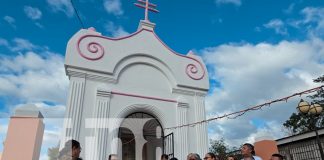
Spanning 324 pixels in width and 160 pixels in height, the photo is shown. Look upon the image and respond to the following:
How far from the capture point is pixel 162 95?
8414 mm

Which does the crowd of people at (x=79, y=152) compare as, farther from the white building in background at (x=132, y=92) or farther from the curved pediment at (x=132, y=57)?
the curved pediment at (x=132, y=57)

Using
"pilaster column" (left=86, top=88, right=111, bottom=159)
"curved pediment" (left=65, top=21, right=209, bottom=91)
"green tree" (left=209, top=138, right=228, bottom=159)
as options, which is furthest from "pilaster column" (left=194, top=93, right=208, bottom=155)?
"green tree" (left=209, top=138, right=228, bottom=159)

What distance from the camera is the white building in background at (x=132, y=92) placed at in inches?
277

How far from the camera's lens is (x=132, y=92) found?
792 cm

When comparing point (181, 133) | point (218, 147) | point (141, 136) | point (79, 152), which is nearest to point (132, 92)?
point (181, 133)

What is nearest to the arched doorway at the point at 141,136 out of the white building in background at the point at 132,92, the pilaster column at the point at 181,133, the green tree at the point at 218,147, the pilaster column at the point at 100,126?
the white building in background at the point at 132,92

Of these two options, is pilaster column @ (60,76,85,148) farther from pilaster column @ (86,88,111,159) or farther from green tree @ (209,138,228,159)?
green tree @ (209,138,228,159)

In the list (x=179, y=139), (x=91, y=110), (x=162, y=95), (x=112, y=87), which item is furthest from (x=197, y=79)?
(x=91, y=110)

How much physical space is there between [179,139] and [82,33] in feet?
14.1

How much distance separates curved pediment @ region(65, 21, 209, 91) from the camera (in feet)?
24.7

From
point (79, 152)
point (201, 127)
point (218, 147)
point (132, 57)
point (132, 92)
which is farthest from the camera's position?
point (218, 147)

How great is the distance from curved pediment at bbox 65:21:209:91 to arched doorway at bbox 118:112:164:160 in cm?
149

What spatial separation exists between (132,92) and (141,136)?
305cm

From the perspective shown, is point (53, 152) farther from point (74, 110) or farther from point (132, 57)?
point (132, 57)
